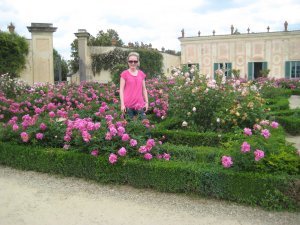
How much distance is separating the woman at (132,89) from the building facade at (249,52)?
59.1ft

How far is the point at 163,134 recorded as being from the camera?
5.41m

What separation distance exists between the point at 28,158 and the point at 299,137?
16.5 feet

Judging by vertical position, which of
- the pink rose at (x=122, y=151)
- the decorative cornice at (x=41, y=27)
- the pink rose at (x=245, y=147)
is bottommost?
the pink rose at (x=122, y=151)

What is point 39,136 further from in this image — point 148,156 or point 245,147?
point 245,147

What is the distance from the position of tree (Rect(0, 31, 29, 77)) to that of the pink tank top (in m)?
10.1

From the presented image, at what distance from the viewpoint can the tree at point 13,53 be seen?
13.7 meters

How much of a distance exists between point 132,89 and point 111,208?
2.19 metres

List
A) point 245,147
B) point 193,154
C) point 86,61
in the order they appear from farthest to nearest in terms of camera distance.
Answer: point 86,61, point 193,154, point 245,147

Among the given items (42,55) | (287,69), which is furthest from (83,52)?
(287,69)

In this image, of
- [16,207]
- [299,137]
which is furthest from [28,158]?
[299,137]

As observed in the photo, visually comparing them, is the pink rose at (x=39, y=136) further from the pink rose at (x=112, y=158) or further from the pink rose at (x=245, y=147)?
the pink rose at (x=245, y=147)

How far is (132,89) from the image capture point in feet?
16.6

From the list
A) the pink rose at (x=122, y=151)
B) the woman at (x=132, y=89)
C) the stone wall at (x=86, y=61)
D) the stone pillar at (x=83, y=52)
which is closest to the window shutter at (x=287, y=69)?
the stone wall at (x=86, y=61)

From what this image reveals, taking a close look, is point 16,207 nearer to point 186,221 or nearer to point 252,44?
point 186,221
